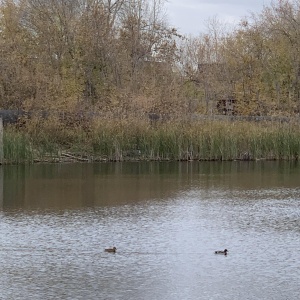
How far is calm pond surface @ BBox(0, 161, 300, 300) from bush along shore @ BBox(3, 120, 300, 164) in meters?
6.39

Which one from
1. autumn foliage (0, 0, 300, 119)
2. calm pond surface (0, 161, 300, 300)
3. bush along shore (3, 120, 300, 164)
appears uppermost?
autumn foliage (0, 0, 300, 119)

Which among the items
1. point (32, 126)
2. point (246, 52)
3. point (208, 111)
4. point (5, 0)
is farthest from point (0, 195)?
point (246, 52)

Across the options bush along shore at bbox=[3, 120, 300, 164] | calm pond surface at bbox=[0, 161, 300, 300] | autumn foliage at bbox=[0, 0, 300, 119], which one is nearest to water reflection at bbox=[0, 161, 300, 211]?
calm pond surface at bbox=[0, 161, 300, 300]

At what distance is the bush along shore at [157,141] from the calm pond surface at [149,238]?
6.39 metres

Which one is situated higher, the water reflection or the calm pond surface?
the water reflection

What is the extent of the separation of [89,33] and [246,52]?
9549 mm

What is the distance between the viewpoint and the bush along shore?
81.2ft

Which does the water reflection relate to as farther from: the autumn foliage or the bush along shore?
the autumn foliage

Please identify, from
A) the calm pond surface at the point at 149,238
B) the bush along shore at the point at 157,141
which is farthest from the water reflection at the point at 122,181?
the bush along shore at the point at 157,141

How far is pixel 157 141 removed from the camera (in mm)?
24812

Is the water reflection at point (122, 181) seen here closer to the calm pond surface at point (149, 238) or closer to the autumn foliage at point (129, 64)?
the calm pond surface at point (149, 238)

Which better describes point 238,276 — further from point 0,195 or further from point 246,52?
point 246,52

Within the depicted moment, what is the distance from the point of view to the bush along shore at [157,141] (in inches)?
974

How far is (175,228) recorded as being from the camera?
11023 mm
